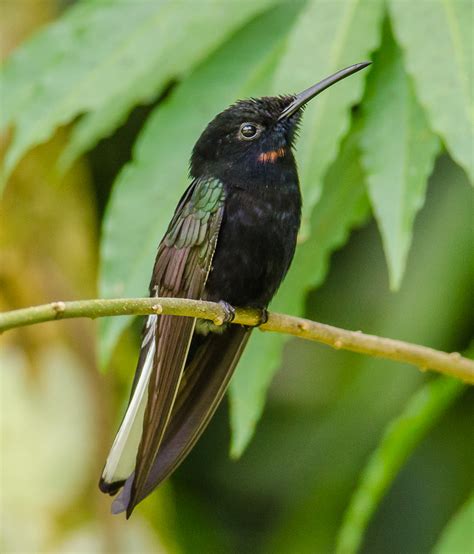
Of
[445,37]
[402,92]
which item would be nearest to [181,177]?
[402,92]

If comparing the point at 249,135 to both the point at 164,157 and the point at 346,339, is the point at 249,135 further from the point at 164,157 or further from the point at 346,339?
the point at 346,339

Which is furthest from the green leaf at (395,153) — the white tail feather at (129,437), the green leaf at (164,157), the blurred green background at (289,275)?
the white tail feather at (129,437)

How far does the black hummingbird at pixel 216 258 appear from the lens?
7.28 feet

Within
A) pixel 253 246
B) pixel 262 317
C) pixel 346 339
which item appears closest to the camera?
pixel 346 339

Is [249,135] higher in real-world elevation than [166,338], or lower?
higher

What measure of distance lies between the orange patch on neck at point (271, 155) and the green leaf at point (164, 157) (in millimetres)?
188

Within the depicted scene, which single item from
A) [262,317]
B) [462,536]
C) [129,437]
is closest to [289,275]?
[262,317]

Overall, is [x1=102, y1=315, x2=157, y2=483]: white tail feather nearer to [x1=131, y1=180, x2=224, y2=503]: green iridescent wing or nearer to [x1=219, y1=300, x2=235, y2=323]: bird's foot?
[x1=131, y1=180, x2=224, y2=503]: green iridescent wing

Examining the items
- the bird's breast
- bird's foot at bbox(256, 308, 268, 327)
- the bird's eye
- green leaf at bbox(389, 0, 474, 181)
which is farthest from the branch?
the bird's eye

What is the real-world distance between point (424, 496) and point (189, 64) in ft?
8.20

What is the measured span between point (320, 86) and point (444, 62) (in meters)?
0.33

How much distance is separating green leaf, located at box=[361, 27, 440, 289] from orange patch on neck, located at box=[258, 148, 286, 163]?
0.27 metres

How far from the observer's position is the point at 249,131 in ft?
8.59

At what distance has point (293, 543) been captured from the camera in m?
4.10
